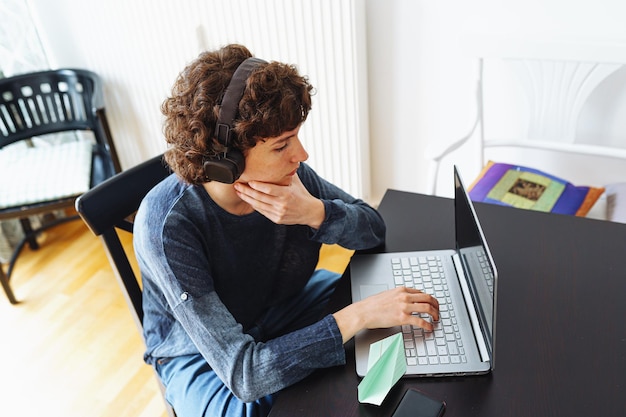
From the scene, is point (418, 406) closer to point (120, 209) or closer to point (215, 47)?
point (120, 209)

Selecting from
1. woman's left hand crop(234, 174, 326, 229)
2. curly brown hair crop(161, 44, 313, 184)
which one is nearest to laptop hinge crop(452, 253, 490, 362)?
woman's left hand crop(234, 174, 326, 229)

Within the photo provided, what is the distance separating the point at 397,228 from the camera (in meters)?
1.24

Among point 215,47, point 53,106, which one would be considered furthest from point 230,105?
point 53,106

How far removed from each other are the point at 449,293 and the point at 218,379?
50cm

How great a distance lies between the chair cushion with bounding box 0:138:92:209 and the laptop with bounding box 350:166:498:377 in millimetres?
1446

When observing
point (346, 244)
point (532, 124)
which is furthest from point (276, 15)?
point (346, 244)

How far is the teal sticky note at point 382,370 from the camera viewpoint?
81cm

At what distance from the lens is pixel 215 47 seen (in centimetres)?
204

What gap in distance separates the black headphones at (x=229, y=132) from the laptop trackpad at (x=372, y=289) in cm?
34

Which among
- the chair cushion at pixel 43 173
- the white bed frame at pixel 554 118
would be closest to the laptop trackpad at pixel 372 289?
the white bed frame at pixel 554 118

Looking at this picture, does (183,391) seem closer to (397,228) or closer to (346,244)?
(346,244)

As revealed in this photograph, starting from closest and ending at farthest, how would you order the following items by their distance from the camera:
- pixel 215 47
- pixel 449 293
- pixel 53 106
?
1. pixel 449 293
2. pixel 215 47
3. pixel 53 106

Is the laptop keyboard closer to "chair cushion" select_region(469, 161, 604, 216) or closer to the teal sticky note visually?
the teal sticky note

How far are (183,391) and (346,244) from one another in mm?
459
